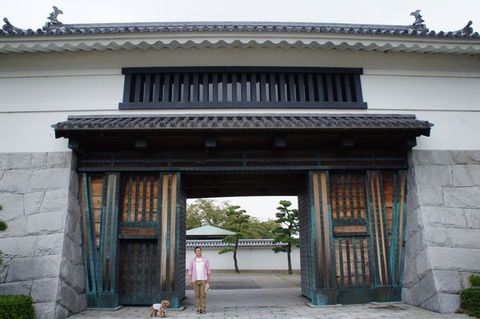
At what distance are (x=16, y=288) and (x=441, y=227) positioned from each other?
31.3ft

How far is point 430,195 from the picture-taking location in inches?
324

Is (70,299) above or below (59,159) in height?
below

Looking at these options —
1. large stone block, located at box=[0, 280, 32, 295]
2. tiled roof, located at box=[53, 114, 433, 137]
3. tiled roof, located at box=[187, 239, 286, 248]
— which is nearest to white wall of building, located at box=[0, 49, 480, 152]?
tiled roof, located at box=[53, 114, 433, 137]

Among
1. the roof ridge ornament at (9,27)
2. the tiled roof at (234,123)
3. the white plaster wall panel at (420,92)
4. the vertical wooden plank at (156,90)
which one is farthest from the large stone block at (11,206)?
the white plaster wall panel at (420,92)

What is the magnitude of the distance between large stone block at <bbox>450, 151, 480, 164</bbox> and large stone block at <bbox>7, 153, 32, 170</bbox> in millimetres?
10463

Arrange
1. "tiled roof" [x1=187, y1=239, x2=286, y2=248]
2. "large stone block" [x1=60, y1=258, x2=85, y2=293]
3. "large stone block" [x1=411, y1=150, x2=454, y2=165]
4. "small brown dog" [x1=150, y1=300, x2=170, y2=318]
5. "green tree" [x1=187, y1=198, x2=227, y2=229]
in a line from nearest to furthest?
"small brown dog" [x1=150, y1=300, x2=170, y2=318]
"large stone block" [x1=60, y1=258, x2=85, y2=293]
"large stone block" [x1=411, y1=150, x2=454, y2=165]
"tiled roof" [x1=187, y1=239, x2=286, y2=248]
"green tree" [x1=187, y1=198, x2=227, y2=229]

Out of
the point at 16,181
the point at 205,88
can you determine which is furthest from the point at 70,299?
the point at 205,88

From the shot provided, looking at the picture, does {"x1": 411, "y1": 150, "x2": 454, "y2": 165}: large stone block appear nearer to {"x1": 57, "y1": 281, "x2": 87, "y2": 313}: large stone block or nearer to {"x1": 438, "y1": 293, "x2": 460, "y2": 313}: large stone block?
{"x1": 438, "y1": 293, "x2": 460, "y2": 313}: large stone block

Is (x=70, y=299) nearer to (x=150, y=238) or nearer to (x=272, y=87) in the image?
(x=150, y=238)

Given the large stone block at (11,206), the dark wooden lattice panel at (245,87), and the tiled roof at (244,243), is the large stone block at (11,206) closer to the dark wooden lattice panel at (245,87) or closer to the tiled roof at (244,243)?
the dark wooden lattice panel at (245,87)

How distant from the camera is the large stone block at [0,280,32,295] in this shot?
7219 mm

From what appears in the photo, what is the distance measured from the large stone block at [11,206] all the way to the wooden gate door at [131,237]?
51.8 inches

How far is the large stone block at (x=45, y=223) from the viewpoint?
25.2 feet

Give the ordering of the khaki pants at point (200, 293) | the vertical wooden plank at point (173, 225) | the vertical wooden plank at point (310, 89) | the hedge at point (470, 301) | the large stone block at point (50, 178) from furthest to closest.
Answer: the vertical wooden plank at point (310, 89) → the large stone block at point (50, 178) → the vertical wooden plank at point (173, 225) → the khaki pants at point (200, 293) → the hedge at point (470, 301)
